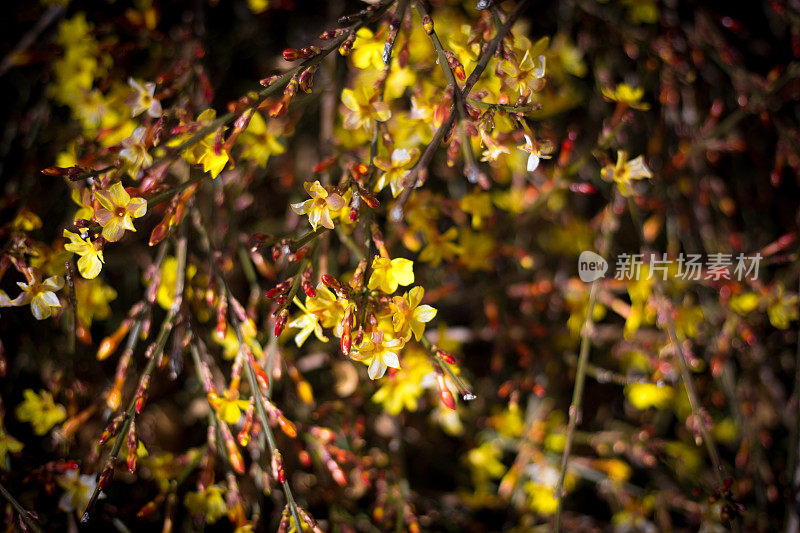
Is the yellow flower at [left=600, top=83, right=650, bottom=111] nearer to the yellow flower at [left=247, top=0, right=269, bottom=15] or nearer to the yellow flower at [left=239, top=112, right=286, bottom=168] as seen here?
the yellow flower at [left=239, top=112, right=286, bottom=168]

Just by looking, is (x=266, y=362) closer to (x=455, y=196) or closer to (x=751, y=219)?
(x=455, y=196)

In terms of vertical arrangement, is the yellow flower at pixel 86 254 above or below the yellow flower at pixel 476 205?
above

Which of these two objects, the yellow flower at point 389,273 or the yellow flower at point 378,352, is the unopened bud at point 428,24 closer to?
the yellow flower at point 389,273

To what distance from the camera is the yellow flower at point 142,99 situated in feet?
4.20

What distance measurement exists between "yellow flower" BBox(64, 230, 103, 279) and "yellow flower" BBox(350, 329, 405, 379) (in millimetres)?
588

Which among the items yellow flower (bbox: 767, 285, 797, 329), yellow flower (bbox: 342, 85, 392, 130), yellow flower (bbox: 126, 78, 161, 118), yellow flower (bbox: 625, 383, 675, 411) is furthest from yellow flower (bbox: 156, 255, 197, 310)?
yellow flower (bbox: 767, 285, 797, 329)

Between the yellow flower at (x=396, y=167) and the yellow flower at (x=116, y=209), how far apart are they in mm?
512

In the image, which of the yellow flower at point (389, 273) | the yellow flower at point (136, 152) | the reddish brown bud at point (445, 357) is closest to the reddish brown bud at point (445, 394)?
the reddish brown bud at point (445, 357)

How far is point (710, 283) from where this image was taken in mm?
1936

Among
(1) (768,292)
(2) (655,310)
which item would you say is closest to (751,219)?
(1) (768,292)

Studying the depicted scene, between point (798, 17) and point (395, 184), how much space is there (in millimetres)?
1681

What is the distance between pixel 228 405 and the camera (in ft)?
4.35

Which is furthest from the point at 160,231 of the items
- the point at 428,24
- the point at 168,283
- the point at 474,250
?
the point at 474,250

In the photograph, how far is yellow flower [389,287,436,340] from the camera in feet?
3.57
